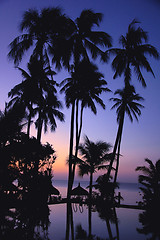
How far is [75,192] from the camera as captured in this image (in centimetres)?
2066

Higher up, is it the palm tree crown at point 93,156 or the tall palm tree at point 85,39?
the tall palm tree at point 85,39

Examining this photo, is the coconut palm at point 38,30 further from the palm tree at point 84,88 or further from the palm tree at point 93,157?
the palm tree at point 93,157

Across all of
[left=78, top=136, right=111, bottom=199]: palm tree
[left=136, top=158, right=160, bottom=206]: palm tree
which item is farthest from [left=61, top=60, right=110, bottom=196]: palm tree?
[left=136, top=158, right=160, bottom=206]: palm tree

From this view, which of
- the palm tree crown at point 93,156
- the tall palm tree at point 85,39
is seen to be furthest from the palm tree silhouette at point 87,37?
the palm tree crown at point 93,156

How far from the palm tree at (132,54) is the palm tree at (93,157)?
7577 mm

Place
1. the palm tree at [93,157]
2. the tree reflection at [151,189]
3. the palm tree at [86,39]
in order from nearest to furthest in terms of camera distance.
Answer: the tree reflection at [151,189], the palm tree at [86,39], the palm tree at [93,157]

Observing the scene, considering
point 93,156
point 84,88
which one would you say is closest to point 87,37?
point 84,88

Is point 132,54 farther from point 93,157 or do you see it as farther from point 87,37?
point 93,157

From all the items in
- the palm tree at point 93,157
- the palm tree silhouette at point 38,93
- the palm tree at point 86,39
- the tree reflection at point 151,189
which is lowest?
the tree reflection at point 151,189

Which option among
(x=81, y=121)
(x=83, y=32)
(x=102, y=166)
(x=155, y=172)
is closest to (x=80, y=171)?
(x=102, y=166)

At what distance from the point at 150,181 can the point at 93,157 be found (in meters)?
7.85

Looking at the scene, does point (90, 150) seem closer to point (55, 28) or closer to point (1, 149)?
point (55, 28)

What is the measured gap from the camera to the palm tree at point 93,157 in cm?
2269

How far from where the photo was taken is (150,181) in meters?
15.9
